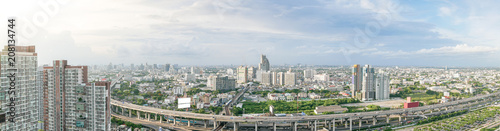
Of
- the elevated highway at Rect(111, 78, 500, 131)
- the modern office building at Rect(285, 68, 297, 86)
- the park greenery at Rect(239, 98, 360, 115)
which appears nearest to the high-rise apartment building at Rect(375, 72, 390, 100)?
the park greenery at Rect(239, 98, 360, 115)

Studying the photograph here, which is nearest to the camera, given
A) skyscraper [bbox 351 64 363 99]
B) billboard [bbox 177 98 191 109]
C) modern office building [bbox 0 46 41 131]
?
modern office building [bbox 0 46 41 131]

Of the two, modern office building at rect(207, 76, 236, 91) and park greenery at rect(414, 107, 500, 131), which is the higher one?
modern office building at rect(207, 76, 236, 91)

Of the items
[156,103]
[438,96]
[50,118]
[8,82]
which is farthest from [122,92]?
[438,96]

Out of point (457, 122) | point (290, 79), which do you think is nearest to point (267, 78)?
point (290, 79)

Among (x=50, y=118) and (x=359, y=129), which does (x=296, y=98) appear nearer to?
(x=359, y=129)

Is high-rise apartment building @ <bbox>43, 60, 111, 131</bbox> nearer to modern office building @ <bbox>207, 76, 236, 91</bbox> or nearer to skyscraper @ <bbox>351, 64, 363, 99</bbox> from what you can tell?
modern office building @ <bbox>207, 76, 236, 91</bbox>

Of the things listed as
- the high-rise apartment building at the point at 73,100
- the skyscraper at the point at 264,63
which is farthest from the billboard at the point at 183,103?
the skyscraper at the point at 264,63

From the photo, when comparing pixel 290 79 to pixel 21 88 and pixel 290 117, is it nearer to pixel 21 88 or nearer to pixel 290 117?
pixel 290 117

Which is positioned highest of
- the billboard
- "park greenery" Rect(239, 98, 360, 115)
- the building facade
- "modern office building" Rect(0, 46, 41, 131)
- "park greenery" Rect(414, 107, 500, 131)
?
"modern office building" Rect(0, 46, 41, 131)
